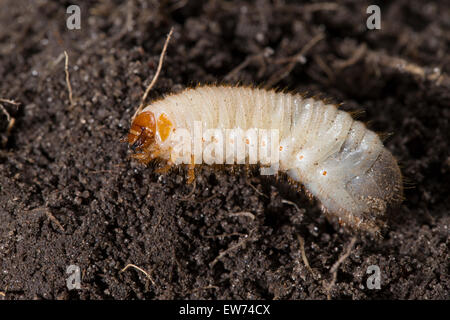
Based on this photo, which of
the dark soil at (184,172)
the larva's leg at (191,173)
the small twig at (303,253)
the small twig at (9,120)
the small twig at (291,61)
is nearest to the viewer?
Answer: the dark soil at (184,172)

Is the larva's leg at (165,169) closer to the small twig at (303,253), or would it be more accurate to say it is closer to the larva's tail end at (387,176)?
the small twig at (303,253)

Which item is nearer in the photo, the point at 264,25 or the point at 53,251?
the point at 53,251

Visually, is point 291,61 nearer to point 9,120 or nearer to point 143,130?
point 143,130

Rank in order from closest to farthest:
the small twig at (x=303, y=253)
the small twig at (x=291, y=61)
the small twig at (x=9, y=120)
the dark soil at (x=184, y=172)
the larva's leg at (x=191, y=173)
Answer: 1. the dark soil at (x=184, y=172)
2. the small twig at (x=303, y=253)
3. the larva's leg at (x=191, y=173)
4. the small twig at (x=9, y=120)
5. the small twig at (x=291, y=61)

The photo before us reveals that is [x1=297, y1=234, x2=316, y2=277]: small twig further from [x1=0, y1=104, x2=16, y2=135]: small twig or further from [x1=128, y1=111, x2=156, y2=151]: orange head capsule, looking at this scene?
[x1=0, y1=104, x2=16, y2=135]: small twig

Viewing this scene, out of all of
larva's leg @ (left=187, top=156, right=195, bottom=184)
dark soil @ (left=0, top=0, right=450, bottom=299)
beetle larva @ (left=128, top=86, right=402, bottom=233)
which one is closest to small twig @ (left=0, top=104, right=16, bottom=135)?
dark soil @ (left=0, top=0, right=450, bottom=299)

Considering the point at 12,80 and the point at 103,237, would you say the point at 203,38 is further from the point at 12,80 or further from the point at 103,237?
the point at 103,237

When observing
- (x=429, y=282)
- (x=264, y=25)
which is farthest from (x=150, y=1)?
(x=429, y=282)

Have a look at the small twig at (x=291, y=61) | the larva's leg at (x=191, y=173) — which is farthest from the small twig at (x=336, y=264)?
the small twig at (x=291, y=61)
